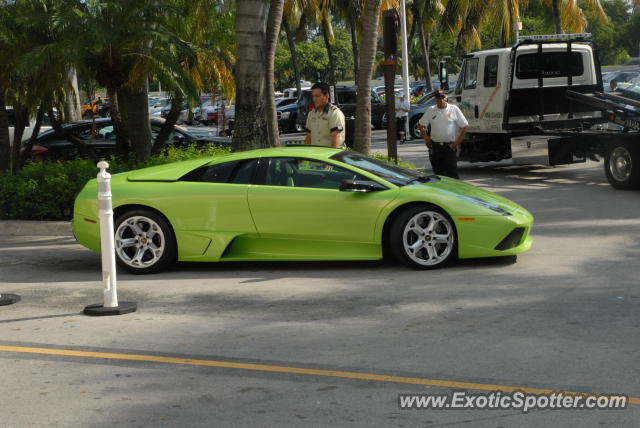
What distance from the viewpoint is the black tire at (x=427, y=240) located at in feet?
30.5

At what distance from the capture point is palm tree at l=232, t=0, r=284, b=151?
1296 centimetres

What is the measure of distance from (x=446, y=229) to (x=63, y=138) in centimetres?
1175

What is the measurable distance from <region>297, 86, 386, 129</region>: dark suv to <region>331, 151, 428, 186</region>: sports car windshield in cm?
2529

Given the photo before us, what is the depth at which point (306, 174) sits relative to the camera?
9672 millimetres

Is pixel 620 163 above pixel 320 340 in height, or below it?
above

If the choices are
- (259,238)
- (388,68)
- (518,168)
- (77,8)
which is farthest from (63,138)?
(259,238)

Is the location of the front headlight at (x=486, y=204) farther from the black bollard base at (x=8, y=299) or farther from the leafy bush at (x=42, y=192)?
the leafy bush at (x=42, y=192)

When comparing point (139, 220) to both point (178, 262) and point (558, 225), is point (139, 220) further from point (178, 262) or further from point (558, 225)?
point (558, 225)

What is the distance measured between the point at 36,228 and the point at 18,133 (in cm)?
520

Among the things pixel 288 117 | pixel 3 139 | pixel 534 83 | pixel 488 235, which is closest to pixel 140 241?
pixel 488 235

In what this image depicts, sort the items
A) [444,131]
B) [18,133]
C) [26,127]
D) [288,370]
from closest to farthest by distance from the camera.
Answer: [288,370]
[444,131]
[18,133]
[26,127]

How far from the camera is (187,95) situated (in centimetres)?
1466

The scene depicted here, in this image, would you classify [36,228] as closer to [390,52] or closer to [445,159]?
[390,52]

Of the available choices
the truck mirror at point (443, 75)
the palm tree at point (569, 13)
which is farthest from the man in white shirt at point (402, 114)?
the palm tree at point (569, 13)
